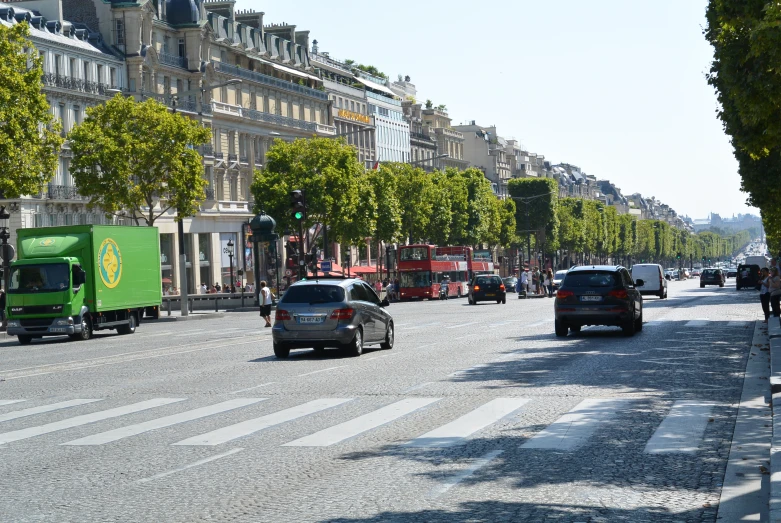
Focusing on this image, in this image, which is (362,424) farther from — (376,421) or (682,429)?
(682,429)

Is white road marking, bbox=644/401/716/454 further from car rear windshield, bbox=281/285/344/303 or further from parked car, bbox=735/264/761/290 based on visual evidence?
parked car, bbox=735/264/761/290

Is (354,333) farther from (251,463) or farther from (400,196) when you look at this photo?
(400,196)

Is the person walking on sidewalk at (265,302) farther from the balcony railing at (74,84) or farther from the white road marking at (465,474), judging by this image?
the white road marking at (465,474)

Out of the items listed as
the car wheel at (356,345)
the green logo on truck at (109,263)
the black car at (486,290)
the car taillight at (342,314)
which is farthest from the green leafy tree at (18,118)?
the black car at (486,290)

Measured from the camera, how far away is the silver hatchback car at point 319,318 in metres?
25.5

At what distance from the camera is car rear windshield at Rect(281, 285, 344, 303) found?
2577cm

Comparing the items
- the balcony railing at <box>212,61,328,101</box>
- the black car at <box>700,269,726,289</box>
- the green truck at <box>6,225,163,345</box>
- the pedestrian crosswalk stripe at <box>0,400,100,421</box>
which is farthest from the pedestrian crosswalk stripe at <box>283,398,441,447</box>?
the black car at <box>700,269,726,289</box>

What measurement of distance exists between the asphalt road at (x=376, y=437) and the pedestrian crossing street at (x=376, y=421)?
0.03 metres

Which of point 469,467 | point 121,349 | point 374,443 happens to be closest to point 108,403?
point 374,443

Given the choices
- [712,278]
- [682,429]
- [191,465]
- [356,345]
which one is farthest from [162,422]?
[712,278]

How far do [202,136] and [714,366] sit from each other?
4103 cm

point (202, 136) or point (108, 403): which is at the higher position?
point (202, 136)

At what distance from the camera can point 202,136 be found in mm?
59594

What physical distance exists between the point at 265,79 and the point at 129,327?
2124 inches
